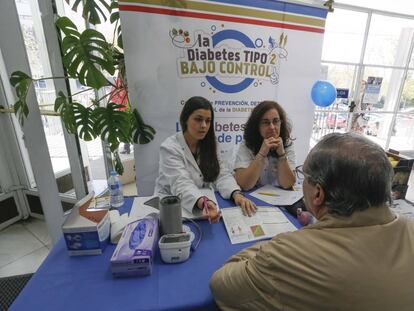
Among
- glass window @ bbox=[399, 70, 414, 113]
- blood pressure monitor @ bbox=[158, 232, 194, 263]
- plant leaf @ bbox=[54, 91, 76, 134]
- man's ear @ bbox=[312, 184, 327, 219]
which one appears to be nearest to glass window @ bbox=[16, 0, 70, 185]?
plant leaf @ bbox=[54, 91, 76, 134]

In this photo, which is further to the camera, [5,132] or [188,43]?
[5,132]

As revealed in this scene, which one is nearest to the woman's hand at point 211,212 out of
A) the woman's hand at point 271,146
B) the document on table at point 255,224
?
the document on table at point 255,224

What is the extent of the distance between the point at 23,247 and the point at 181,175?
1739 mm

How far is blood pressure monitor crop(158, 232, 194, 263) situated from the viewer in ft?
2.61

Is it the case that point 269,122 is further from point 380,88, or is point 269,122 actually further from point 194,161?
point 380,88

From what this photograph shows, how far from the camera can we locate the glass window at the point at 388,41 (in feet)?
10.7

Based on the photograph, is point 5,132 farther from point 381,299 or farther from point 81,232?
point 381,299

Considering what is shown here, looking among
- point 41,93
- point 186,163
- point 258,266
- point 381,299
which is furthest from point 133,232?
point 41,93

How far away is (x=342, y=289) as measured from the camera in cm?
48

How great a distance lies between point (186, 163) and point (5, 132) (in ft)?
6.34

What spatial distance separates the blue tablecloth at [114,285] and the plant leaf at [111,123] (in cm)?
92

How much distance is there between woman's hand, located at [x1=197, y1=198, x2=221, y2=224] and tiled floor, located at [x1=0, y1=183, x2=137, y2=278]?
61.8 inches

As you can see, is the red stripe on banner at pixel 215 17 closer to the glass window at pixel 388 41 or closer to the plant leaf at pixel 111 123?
the plant leaf at pixel 111 123

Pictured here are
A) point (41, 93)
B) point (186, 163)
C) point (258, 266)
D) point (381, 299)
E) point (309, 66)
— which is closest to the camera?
point (381, 299)
